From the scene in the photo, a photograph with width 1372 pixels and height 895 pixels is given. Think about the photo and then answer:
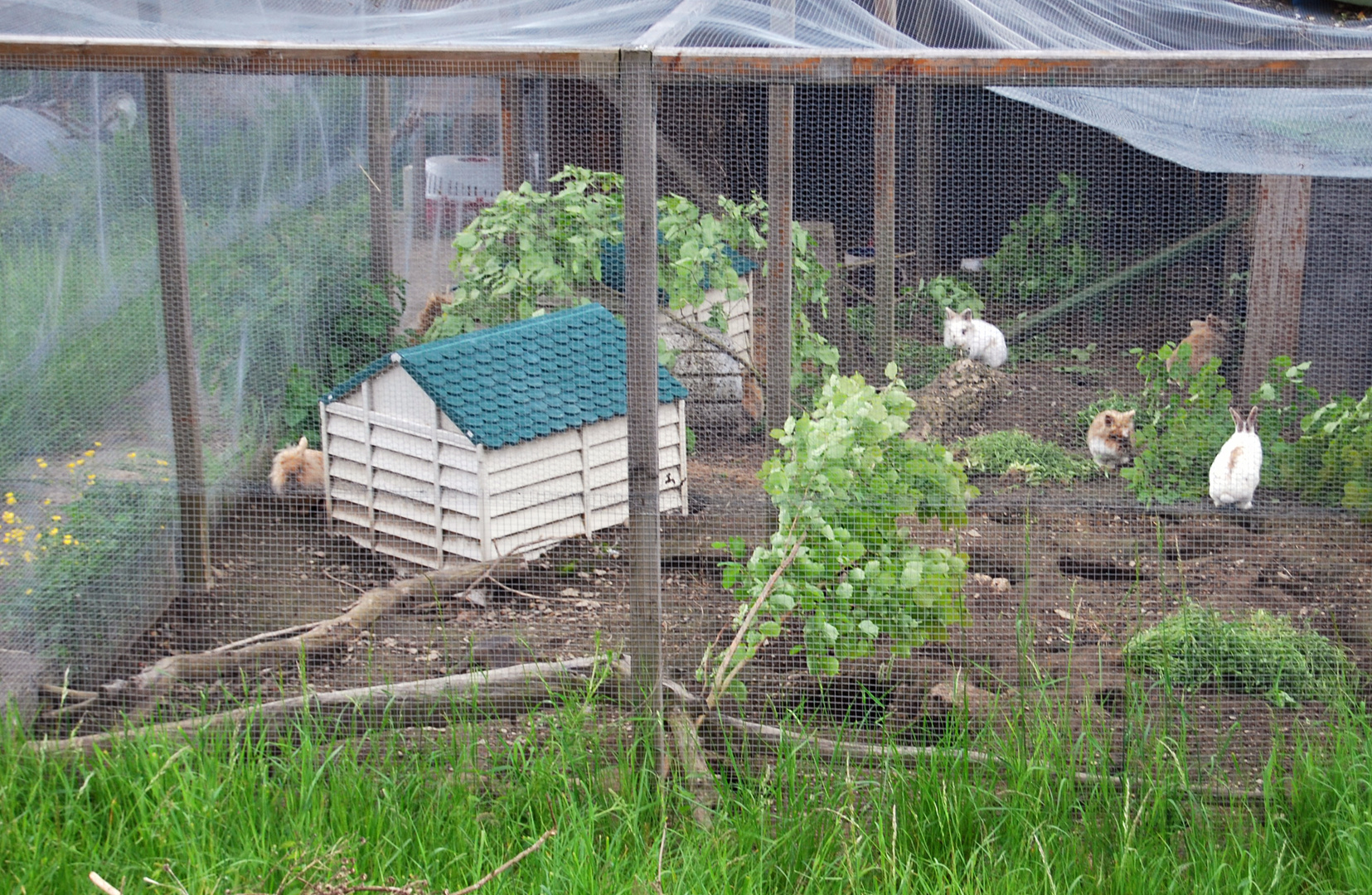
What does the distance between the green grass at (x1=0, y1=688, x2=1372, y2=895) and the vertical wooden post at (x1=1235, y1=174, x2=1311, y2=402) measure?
6.82 ft

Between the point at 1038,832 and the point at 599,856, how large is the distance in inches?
36.5

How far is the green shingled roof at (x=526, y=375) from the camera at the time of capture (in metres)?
3.66

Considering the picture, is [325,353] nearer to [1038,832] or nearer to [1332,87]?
[1038,832]

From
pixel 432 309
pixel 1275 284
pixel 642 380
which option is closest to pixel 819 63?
pixel 642 380

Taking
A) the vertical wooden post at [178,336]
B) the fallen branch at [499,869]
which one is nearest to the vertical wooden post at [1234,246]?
the fallen branch at [499,869]

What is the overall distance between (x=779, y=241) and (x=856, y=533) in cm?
102

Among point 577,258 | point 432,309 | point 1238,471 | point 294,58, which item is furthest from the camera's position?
point 432,309

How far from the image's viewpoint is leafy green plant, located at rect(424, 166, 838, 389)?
3.92 m

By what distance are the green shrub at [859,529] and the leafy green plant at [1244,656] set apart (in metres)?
0.58

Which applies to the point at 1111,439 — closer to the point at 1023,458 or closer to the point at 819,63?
the point at 1023,458

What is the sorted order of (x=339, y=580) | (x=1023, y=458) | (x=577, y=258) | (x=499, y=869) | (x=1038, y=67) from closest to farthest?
(x=499, y=869) < (x=1038, y=67) < (x=339, y=580) < (x=1023, y=458) < (x=577, y=258)

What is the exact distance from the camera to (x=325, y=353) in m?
Answer: 3.48

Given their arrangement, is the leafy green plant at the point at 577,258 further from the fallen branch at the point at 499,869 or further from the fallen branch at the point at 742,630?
the fallen branch at the point at 499,869

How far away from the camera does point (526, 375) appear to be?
3.86m
